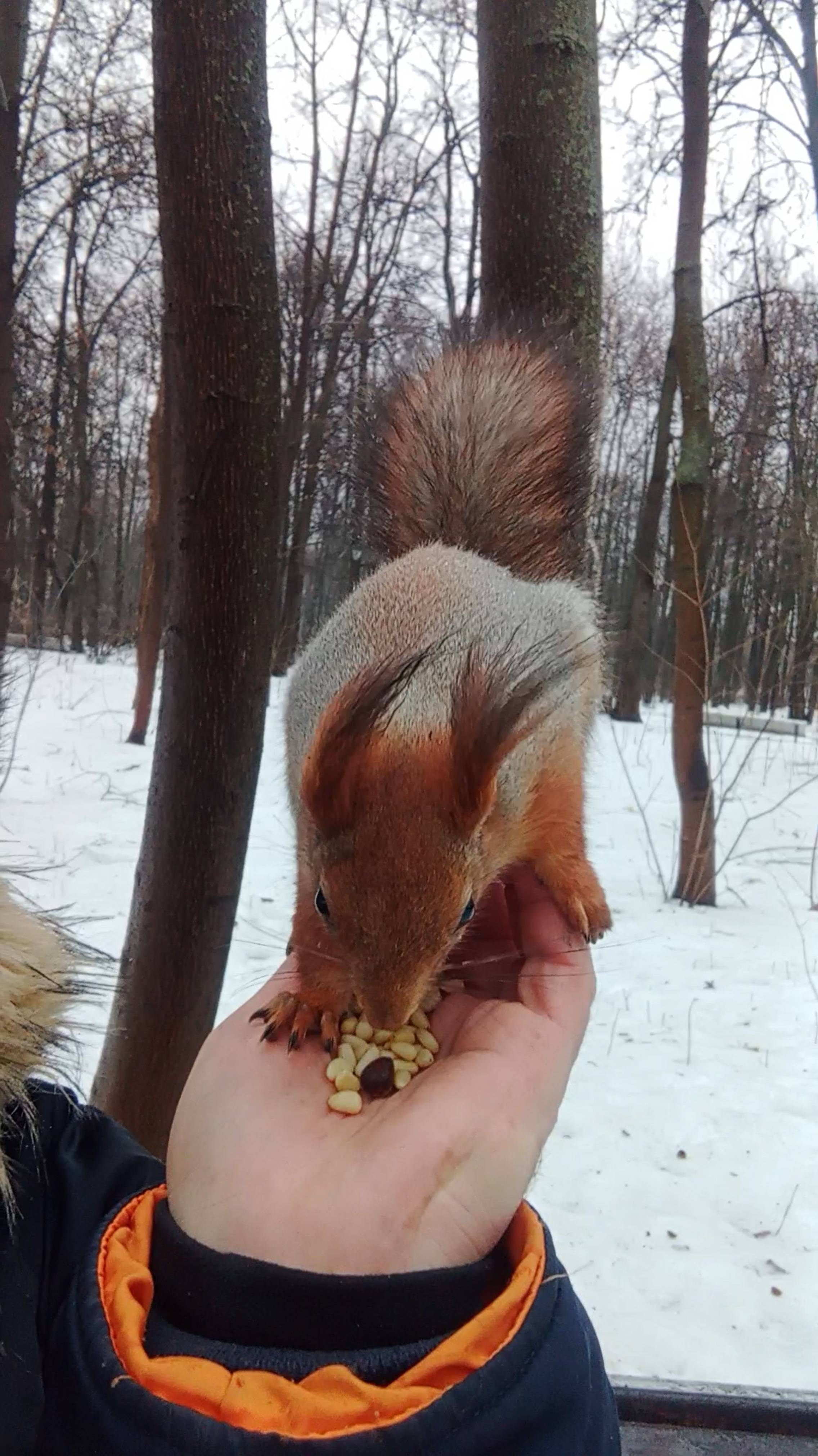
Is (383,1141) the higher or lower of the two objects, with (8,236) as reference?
lower

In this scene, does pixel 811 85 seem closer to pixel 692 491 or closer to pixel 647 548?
pixel 692 491

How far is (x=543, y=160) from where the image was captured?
140cm

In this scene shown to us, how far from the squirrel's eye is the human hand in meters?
0.10

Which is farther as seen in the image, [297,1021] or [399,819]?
[297,1021]

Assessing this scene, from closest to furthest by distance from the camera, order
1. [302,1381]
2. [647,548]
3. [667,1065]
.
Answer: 1. [302,1381]
2. [667,1065]
3. [647,548]

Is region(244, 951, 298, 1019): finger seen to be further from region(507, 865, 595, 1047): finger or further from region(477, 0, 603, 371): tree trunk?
region(477, 0, 603, 371): tree trunk

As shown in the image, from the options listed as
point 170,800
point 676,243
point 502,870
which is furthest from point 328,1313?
point 676,243

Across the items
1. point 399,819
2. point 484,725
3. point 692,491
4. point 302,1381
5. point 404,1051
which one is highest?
point 692,491

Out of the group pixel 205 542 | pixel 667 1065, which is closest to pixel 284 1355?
pixel 205 542

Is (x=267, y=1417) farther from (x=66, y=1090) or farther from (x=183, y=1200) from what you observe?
(x=66, y=1090)

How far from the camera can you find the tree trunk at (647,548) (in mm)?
7445

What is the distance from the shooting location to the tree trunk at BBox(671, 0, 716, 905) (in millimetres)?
4371

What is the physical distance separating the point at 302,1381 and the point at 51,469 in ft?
Result: 50.6

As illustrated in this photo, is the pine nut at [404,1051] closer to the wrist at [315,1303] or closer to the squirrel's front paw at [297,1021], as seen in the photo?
the squirrel's front paw at [297,1021]
